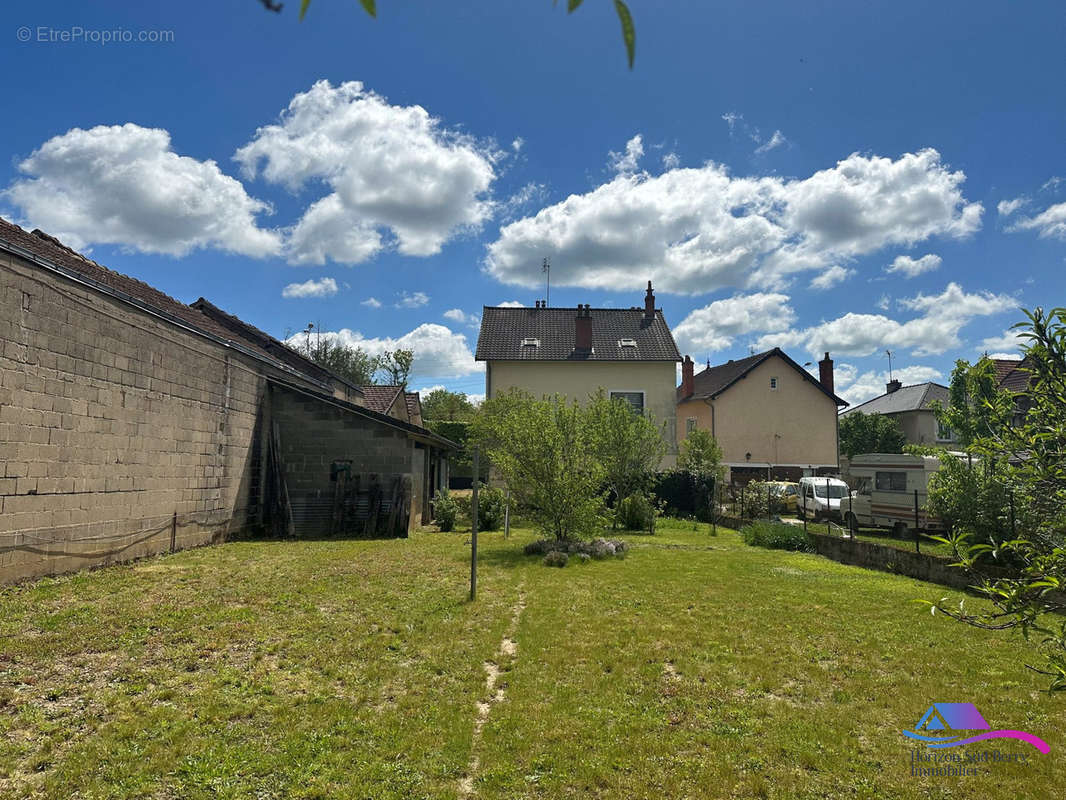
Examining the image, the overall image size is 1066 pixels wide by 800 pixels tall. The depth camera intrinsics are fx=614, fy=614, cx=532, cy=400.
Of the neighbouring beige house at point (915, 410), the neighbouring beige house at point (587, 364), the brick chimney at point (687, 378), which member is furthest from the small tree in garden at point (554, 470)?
the neighbouring beige house at point (915, 410)

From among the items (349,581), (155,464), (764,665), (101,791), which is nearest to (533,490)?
(349,581)

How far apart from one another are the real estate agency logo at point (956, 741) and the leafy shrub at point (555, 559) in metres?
7.63

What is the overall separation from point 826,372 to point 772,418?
449 centimetres

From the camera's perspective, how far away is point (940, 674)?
5730 millimetres

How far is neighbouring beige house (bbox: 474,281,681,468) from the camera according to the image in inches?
1171

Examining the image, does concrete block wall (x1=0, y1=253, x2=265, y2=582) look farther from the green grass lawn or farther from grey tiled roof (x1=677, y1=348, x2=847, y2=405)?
grey tiled roof (x1=677, y1=348, x2=847, y2=405)

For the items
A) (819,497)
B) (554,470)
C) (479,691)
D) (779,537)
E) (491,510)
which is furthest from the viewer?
(819,497)

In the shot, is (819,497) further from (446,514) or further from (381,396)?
(381,396)

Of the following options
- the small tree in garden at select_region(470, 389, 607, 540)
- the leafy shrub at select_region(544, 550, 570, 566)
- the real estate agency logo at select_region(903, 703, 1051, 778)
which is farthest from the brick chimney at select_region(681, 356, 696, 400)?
the real estate agency logo at select_region(903, 703, 1051, 778)

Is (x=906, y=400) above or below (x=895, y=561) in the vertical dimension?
above

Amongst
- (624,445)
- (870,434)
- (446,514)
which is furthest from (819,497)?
(870,434)

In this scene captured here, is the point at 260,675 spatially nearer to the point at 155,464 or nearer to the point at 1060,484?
the point at 1060,484

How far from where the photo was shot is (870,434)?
4178 cm

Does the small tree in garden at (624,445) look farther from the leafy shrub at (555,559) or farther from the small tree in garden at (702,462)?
the leafy shrub at (555,559)
